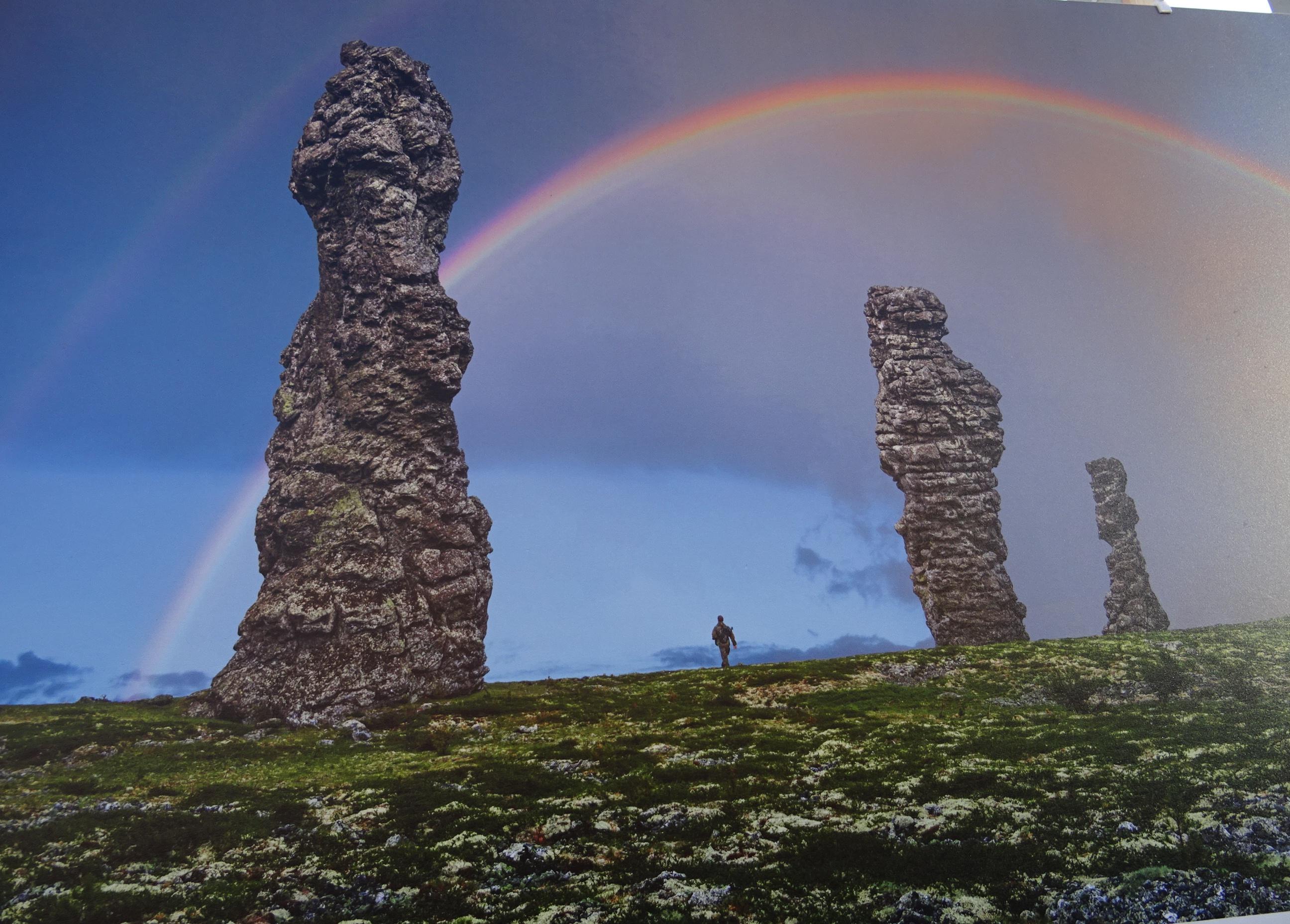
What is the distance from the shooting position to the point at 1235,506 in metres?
30.6

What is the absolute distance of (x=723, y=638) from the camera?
35.9m

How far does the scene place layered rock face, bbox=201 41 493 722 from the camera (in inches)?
1059

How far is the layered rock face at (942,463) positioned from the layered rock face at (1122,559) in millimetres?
7302

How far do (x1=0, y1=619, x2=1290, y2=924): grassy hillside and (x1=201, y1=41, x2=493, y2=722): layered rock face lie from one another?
2545 millimetres

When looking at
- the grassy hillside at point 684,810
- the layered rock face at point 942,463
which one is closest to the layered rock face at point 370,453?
the grassy hillside at point 684,810

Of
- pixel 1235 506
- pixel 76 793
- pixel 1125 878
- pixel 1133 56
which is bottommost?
pixel 1125 878

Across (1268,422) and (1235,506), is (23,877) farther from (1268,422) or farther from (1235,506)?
(1268,422)

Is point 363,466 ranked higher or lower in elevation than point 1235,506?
higher

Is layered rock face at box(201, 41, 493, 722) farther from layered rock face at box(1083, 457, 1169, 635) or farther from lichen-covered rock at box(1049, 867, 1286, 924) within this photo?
layered rock face at box(1083, 457, 1169, 635)

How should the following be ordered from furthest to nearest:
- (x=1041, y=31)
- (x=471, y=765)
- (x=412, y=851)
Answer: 1. (x=1041, y=31)
2. (x=471, y=765)
3. (x=412, y=851)

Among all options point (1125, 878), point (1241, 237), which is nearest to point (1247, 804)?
point (1125, 878)

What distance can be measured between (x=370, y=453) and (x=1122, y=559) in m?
42.9

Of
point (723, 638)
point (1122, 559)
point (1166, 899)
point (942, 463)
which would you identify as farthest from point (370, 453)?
point (1122, 559)

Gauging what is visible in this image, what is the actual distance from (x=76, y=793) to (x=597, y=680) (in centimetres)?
2006
